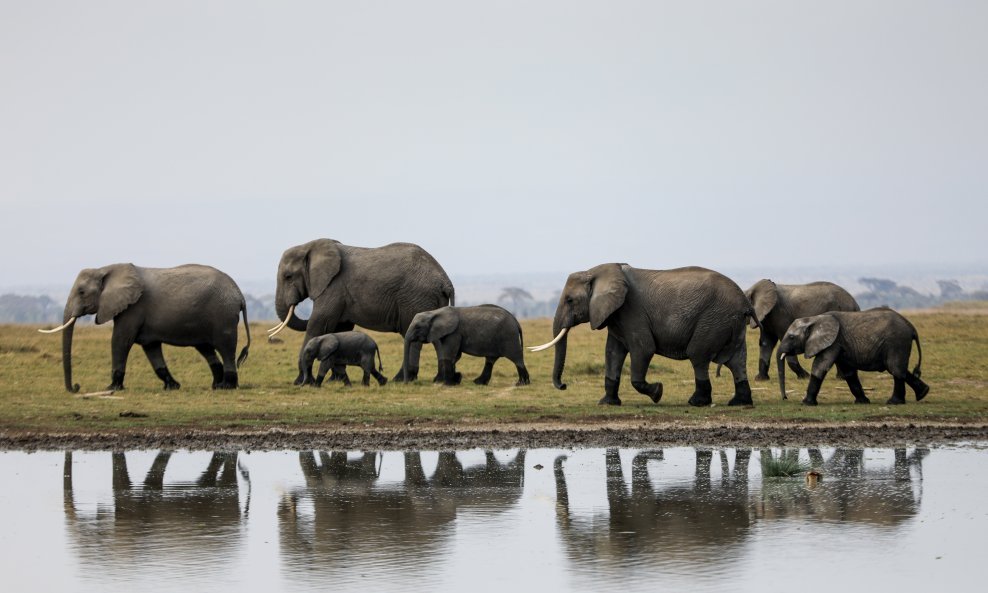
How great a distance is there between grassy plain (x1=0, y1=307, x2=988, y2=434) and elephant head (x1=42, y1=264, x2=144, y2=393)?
108cm

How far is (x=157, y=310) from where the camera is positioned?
25.4 metres

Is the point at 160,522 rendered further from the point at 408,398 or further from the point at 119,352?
the point at 119,352

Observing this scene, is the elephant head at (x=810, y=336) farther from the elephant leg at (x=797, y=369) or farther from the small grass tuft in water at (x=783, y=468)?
the small grass tuft in water at (x=783, y=468)

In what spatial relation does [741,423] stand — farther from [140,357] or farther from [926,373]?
[140,357]

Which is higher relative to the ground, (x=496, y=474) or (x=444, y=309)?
(x=444, y=309)

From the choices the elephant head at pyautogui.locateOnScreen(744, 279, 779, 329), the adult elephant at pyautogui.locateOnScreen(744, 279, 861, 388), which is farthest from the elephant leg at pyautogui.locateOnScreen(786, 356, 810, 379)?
the elephant head at pyautogui.locateOnScreen(744, 279, 779, 329)

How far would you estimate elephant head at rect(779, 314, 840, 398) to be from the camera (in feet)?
72.3

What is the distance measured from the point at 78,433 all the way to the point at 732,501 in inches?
391

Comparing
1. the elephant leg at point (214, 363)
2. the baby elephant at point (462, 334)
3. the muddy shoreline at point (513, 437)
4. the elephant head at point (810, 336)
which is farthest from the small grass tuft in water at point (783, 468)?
the elephant leg at point (214, 363)

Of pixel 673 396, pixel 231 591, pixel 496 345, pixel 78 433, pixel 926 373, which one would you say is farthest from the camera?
pixel 926 373

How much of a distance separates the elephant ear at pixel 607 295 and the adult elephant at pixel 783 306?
548 cm

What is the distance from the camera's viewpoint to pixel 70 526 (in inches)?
513

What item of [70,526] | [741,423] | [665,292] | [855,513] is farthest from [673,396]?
[70,526]

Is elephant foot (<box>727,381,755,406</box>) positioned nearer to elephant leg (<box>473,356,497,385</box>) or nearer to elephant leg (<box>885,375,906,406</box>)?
elephant leg (<box>885,375,906,406</box>)
